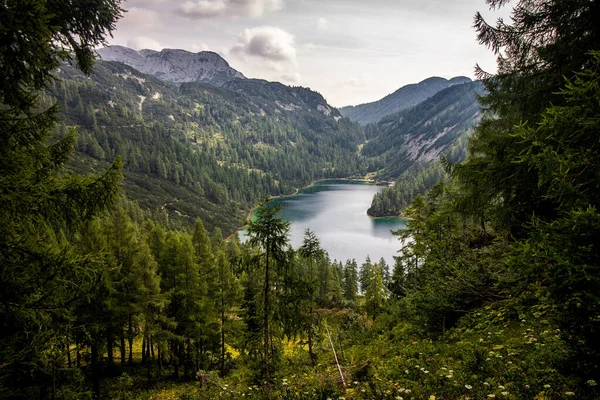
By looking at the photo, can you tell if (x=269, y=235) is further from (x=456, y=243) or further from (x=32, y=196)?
(x=32, y=196)

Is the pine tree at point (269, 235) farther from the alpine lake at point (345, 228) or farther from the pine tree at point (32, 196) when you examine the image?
the alpine lake at point (345, 228)

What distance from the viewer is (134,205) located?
3570 inches

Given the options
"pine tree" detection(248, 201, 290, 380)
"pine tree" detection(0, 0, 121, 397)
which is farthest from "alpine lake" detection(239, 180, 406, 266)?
"pine tree" detection(0, 0, 121, 397)

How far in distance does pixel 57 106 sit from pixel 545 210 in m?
10.5


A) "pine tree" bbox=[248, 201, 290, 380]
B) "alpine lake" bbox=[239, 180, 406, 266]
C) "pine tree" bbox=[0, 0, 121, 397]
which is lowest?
"alpine lake" bbox=[239, 180, 406, 266]

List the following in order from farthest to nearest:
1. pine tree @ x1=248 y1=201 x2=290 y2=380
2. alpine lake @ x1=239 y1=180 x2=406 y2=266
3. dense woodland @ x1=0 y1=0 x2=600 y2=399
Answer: alpine lake @ x1=239 y1=180 x2=406 y2=266 < pine tree @ x1=248 y1=201 x2=290 y2=380 < dense woodland @ x1=0 y1=0 x2=600 y2=399

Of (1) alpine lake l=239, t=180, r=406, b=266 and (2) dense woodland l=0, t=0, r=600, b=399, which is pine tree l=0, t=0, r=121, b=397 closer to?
(2) dense woodland l=0, t=0, r=600, b=399

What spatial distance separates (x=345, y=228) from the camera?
104m

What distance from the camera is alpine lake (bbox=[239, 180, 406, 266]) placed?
78.7 metres

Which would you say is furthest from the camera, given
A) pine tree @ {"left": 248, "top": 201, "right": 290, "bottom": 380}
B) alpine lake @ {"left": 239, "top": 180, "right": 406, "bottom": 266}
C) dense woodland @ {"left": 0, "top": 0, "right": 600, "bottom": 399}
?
alpine lake @ {"left": 239, "top": 180, "right": 406, "bottom": 266}

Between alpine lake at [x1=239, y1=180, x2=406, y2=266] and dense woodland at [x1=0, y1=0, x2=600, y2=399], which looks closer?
dense woodland at [x1=0, y1=0, x2=600, y2=399]

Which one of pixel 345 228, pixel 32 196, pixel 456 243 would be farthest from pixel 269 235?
pixel 345 228

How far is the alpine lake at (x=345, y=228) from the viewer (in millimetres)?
78688

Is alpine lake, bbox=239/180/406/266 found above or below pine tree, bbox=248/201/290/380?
below
